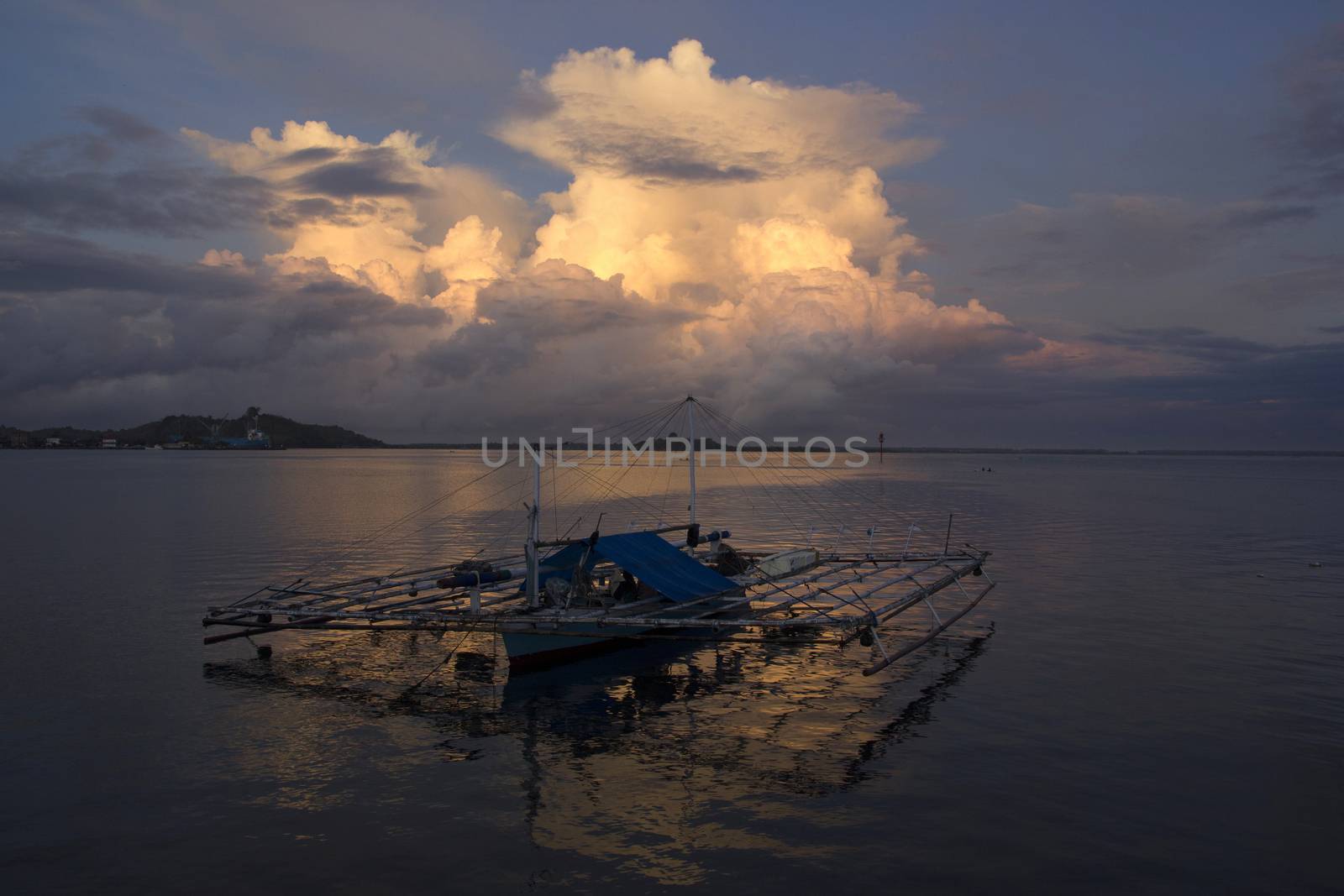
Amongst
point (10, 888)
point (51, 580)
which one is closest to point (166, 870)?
point (10, 888)

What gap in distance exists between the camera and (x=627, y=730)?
19.7 m

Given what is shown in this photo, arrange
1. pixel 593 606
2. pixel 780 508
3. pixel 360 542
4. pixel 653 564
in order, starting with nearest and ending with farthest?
pixel 593 606 → pixel 653 564 → pixel 360 542 → pixel 780 508

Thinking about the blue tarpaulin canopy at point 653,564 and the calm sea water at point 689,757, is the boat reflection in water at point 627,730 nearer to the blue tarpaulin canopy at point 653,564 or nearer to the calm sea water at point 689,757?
the calm sea water at point 689,757

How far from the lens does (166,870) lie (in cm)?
1325

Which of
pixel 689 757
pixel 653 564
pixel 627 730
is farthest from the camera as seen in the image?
pixel 653 564

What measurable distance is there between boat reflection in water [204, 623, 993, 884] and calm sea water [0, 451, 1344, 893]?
9 centimetres

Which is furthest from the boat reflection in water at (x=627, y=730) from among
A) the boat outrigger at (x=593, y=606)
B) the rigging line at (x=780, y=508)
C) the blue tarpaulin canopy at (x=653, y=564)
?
the rigging line at (x=780, y=508)

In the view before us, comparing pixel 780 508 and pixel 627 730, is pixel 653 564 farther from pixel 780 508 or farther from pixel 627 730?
pixel 780 508

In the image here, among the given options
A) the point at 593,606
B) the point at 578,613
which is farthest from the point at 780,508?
the point at 578,613

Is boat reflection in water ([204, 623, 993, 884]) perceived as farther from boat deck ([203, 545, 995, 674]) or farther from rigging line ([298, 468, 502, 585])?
rigging line ([298, 468, 502, 585])

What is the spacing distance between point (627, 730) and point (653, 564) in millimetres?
7529

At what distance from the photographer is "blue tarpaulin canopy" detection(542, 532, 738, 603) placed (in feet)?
84.5

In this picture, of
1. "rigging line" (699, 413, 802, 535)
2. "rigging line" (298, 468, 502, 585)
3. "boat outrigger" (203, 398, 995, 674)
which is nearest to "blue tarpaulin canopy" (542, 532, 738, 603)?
"boat outrigger" (203, 398, 995, 674)

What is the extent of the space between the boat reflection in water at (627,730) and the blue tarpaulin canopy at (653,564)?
7.37 feet
